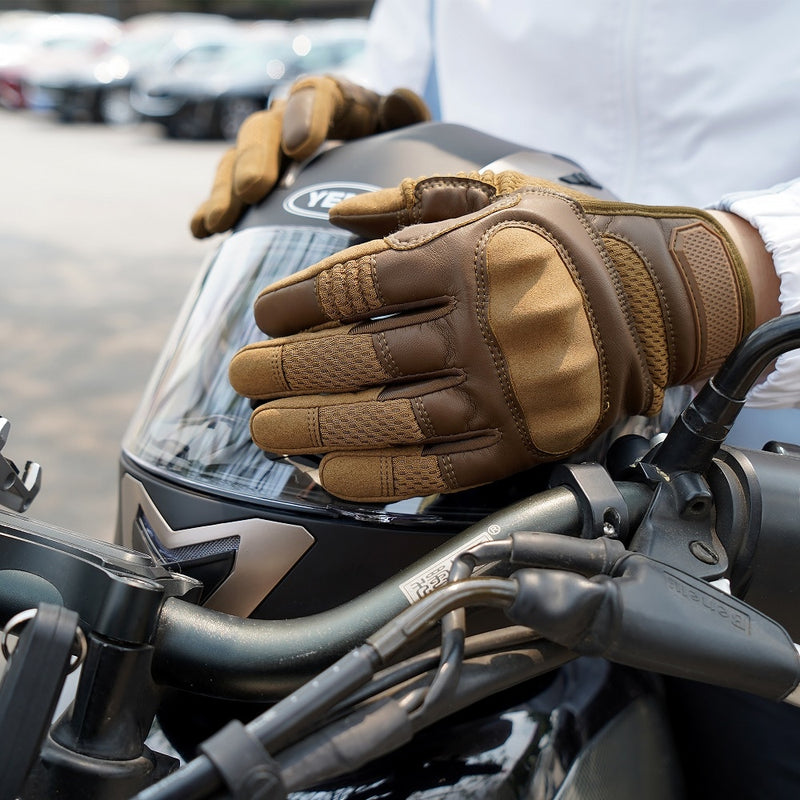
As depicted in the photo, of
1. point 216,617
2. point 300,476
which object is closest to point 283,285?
point 300,476

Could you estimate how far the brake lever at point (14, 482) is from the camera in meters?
0.93

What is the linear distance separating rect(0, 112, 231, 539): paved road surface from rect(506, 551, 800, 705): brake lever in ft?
8.28

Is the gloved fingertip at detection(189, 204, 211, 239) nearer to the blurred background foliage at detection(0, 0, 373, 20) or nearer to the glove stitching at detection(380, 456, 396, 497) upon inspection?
the glove stitching at detection(380, 456, 396, 497)

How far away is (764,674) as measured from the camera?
0.69m

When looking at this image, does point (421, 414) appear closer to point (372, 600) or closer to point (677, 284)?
point (372, 600)

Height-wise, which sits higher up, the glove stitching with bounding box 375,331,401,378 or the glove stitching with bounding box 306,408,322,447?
the glove stitching with bounding box 375,331,401,378

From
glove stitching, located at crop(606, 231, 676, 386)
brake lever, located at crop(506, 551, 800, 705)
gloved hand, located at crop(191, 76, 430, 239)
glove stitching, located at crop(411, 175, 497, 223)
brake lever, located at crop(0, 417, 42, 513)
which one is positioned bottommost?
brake lever, located at crop(0, 417, 42, 513)

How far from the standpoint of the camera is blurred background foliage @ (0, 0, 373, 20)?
29.4 metres

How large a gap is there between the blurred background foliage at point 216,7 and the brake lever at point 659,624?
31.2 metres

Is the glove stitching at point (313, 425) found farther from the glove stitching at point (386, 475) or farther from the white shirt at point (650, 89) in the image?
the white shirt at point (650, 89)

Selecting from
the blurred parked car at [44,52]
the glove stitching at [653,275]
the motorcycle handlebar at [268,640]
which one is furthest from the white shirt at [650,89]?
the blurred parked car at [44,52]

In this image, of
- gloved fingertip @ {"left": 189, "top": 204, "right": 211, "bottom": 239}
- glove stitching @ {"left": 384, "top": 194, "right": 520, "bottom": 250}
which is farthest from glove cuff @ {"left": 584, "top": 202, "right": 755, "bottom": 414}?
gloved fingertip @ {"left": 189, "top": 204, "right": 211, "bottom": 239}

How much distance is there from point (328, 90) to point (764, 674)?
1028 millimetres

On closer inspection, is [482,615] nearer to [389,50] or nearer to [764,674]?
[764,674]
